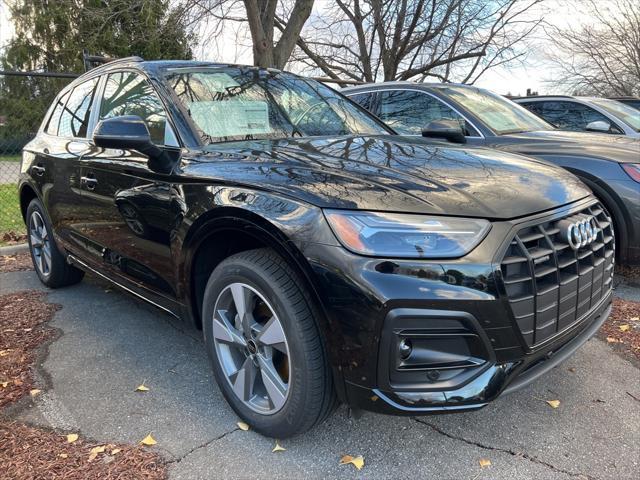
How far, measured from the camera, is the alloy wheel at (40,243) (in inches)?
172

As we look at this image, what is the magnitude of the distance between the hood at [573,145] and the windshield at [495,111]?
0.70 ft

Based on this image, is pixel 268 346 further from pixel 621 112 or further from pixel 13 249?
pixel 621 112

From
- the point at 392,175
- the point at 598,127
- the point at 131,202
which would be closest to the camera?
the point at 392,175

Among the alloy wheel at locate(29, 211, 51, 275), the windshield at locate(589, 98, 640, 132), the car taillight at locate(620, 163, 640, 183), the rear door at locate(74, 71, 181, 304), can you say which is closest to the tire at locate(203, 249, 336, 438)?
the rear door at locate(74, 71, 181, 304)

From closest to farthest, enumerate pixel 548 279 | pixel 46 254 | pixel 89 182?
pixel 548 279 → pixel 89 182 → pixel 46 254

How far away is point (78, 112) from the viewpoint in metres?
3.82

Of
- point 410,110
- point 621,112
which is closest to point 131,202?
point 410,110

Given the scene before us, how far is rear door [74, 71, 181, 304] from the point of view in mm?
2623

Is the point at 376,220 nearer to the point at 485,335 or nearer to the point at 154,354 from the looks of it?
the point at 485,335

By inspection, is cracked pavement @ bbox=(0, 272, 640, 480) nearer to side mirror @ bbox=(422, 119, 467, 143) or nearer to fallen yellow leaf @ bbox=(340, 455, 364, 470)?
fallen yellow leaf @ bbox=(340, 455, 364, 470)

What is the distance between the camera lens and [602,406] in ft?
8.27

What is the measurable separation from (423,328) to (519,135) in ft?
11.6

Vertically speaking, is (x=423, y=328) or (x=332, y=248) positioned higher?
(x=332, y=248)

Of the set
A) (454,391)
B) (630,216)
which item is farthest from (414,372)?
(630,216)
